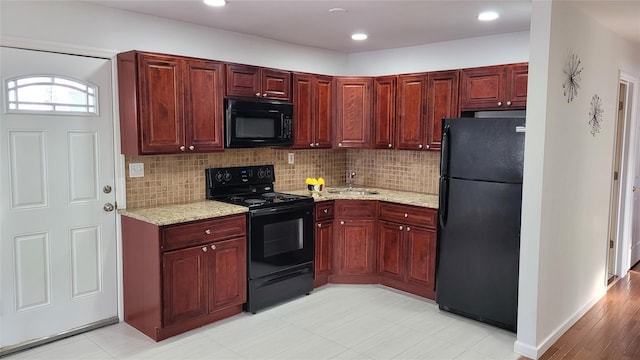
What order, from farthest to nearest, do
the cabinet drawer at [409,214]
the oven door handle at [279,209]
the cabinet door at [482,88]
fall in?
1. the cabinet drawer at [409,214]
2. the cabinet door at [482,88]
3. the oven door handle at [279,209]

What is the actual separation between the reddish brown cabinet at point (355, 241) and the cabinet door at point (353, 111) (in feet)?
2.34

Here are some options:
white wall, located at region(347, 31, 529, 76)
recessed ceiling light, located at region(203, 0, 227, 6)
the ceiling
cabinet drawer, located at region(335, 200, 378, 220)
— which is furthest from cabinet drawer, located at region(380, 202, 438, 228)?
recessed ceiling light, located at region(203, 0, 227, 6)

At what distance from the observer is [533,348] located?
319 centimetres

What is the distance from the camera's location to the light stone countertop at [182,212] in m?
3.38

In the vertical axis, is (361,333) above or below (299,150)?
below

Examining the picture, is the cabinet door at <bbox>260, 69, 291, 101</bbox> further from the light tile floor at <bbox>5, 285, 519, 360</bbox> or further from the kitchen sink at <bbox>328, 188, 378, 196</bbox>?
the light tile floor at <bbox>5, 285, 519, 360</bbox>

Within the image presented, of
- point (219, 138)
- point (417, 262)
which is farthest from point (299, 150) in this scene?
point (417, 262)

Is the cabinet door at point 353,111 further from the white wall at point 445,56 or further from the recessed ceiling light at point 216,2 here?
the recessed ceiling light at point 216,2

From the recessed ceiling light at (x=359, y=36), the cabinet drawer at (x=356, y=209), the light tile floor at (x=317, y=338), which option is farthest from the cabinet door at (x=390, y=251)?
the recessed ceiling light at (x=359, y=36)

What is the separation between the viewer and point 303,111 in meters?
4.63

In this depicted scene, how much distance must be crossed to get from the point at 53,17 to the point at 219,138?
1.43 m

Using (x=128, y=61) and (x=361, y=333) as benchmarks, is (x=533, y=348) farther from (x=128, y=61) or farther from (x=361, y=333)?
(x=128, y=61)

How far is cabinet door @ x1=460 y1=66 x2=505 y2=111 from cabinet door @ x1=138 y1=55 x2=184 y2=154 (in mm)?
2464

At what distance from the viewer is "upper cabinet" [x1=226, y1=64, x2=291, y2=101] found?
397cm
